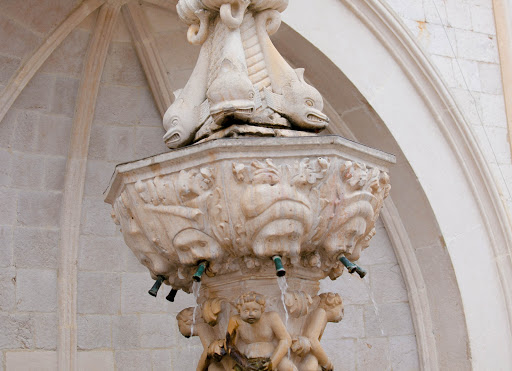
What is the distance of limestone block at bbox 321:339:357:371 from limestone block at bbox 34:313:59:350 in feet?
5.10

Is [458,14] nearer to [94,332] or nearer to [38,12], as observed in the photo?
[38,12]

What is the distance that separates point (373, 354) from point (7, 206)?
233 cm

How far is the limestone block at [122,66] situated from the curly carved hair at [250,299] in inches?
107

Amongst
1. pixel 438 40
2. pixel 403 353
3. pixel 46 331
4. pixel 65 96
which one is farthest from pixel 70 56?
pixel 403 353

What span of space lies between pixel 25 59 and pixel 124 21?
25.7 inches

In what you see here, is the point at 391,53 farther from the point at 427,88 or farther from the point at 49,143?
the point at 49,143

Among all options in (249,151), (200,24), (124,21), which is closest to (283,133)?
(249,151)

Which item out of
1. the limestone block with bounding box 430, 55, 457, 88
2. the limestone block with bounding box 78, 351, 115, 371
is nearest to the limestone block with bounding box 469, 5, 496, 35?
the limestone block with bounding box 430, 55, 457, 88

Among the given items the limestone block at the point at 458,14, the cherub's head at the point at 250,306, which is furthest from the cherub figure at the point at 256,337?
the limestone block at the point at 458,14

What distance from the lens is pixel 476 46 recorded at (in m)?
5.70

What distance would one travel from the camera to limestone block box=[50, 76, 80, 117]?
5488mm

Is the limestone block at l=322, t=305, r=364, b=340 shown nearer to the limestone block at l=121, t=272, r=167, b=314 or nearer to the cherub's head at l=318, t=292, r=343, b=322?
the limestone block at l=121, t=272, r=167, b=314

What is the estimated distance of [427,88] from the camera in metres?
5.41

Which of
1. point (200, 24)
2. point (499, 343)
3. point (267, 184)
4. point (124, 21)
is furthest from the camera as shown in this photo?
point (124, 21)
